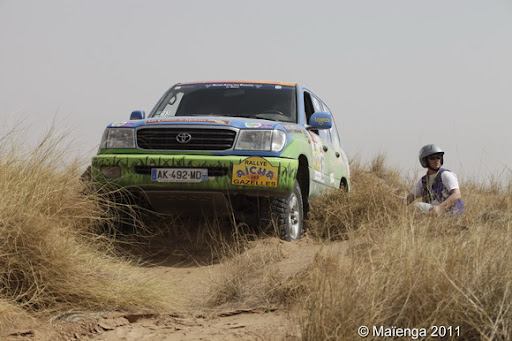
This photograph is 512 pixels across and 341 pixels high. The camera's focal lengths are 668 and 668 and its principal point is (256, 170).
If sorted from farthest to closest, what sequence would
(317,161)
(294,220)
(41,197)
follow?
(317,161), (294,220), (41,197)

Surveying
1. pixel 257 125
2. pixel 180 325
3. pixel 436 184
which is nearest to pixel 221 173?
pixel 257 125

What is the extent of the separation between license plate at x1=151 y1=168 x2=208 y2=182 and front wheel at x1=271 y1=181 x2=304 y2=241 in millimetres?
752

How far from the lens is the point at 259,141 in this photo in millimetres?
6305

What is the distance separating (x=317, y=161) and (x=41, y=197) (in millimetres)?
3289

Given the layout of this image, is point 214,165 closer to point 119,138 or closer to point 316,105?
point 119,138

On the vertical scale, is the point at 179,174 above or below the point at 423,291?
above

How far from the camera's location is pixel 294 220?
271 inches

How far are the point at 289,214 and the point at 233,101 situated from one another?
1.75 m

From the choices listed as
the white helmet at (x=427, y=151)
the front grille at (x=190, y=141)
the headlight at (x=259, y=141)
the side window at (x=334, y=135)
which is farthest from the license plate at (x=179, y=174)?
the side window at (x=334, y=135)

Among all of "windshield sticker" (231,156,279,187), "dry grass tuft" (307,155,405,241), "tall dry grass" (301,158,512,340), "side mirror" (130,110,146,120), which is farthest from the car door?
"tall dry grass" (301,158,512,340)

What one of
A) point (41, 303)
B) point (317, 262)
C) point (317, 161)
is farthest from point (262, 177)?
point (41, 303)

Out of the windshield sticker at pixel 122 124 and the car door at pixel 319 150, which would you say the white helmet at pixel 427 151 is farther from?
the windshield sticker at pixel 122 124

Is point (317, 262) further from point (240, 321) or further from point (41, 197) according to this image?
point (41, 197)

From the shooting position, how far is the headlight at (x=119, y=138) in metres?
6.55
